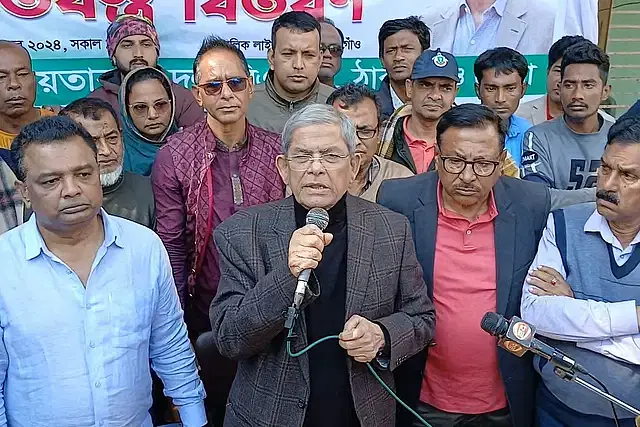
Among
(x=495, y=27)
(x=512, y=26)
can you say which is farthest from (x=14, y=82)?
(x=512, y=26)

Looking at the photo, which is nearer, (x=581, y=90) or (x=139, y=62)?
(x=581, y=90)

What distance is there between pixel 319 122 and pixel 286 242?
0.39m

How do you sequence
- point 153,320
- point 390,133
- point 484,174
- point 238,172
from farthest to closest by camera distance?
point 390,133, point 238,172, point 484,174, point 153,320

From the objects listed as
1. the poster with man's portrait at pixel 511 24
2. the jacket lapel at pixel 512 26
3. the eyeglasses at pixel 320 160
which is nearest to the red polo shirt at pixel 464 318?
the eyeglasses at pixel 320 160

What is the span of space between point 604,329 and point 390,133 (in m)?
1.74

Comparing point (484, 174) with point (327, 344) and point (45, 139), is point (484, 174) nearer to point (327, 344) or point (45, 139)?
point (327, 344)

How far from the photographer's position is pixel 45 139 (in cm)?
197

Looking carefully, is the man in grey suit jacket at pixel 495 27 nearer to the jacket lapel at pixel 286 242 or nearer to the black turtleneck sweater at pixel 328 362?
the jacket lapel at pixel 286 242

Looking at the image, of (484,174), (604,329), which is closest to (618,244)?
(604,329)

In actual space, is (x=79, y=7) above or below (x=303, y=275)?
above

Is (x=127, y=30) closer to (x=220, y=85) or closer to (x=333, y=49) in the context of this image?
(x=333, y=49)

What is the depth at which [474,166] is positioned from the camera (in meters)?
2.37

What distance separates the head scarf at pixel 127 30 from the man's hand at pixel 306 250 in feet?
9.60

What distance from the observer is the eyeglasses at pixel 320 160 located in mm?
2023
